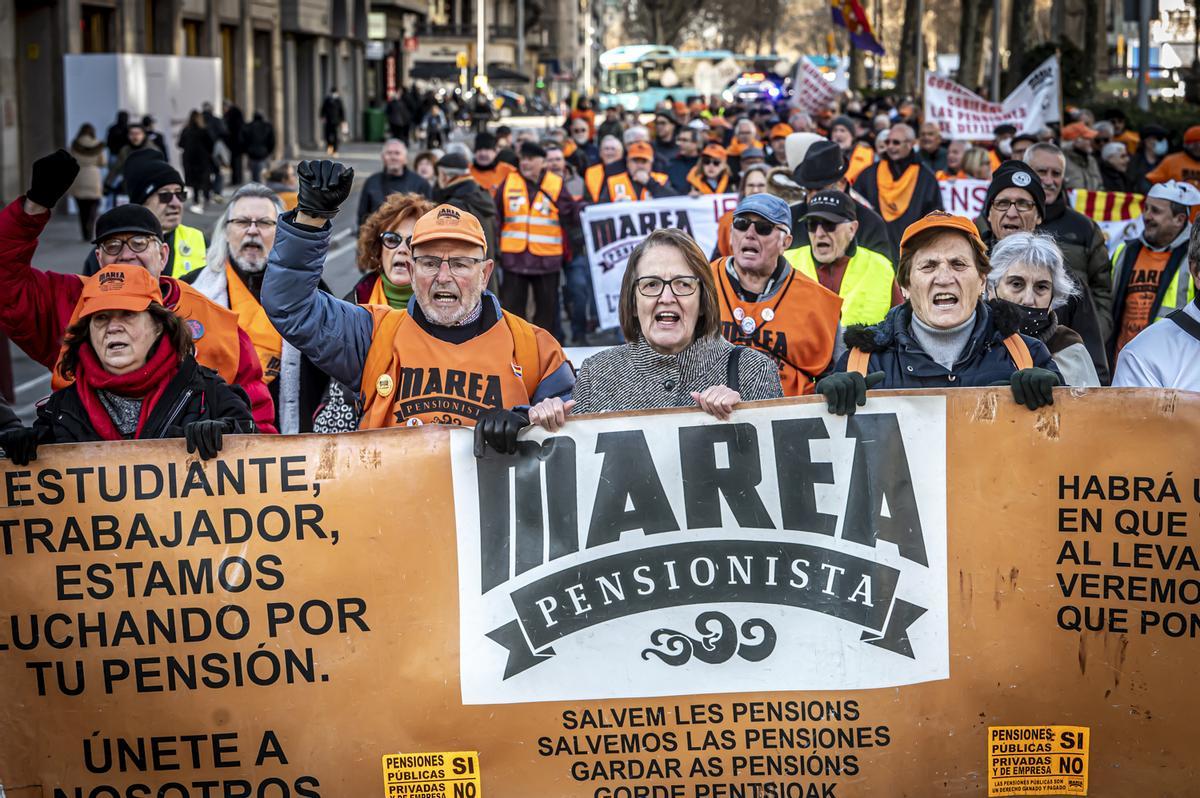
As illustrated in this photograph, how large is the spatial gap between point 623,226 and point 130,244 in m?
7.37

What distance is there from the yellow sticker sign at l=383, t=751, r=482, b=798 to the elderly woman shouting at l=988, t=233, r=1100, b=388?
7.81ft

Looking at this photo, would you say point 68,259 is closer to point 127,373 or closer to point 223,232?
point 223,232

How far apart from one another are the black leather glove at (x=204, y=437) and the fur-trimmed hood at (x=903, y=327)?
1.91m

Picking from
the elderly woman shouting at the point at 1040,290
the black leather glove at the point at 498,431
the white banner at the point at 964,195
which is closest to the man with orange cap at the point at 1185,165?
the white banner at the point at 964,195

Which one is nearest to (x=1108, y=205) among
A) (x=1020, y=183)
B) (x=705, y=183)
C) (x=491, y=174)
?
(x=705, y=183)

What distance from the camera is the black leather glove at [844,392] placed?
14.3 feet

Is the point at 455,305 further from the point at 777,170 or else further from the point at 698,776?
the point at 777,170

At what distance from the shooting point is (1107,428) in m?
4.38

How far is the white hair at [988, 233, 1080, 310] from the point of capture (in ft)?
18.9

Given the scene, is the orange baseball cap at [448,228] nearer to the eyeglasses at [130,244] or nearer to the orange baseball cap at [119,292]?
the orange baseball cap at [119,292]

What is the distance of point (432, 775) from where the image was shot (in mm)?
4254

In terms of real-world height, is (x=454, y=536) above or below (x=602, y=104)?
below

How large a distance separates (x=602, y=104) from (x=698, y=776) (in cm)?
6301

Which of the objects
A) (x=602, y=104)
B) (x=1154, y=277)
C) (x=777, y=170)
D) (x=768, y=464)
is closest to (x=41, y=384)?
(x=777, y=170)
